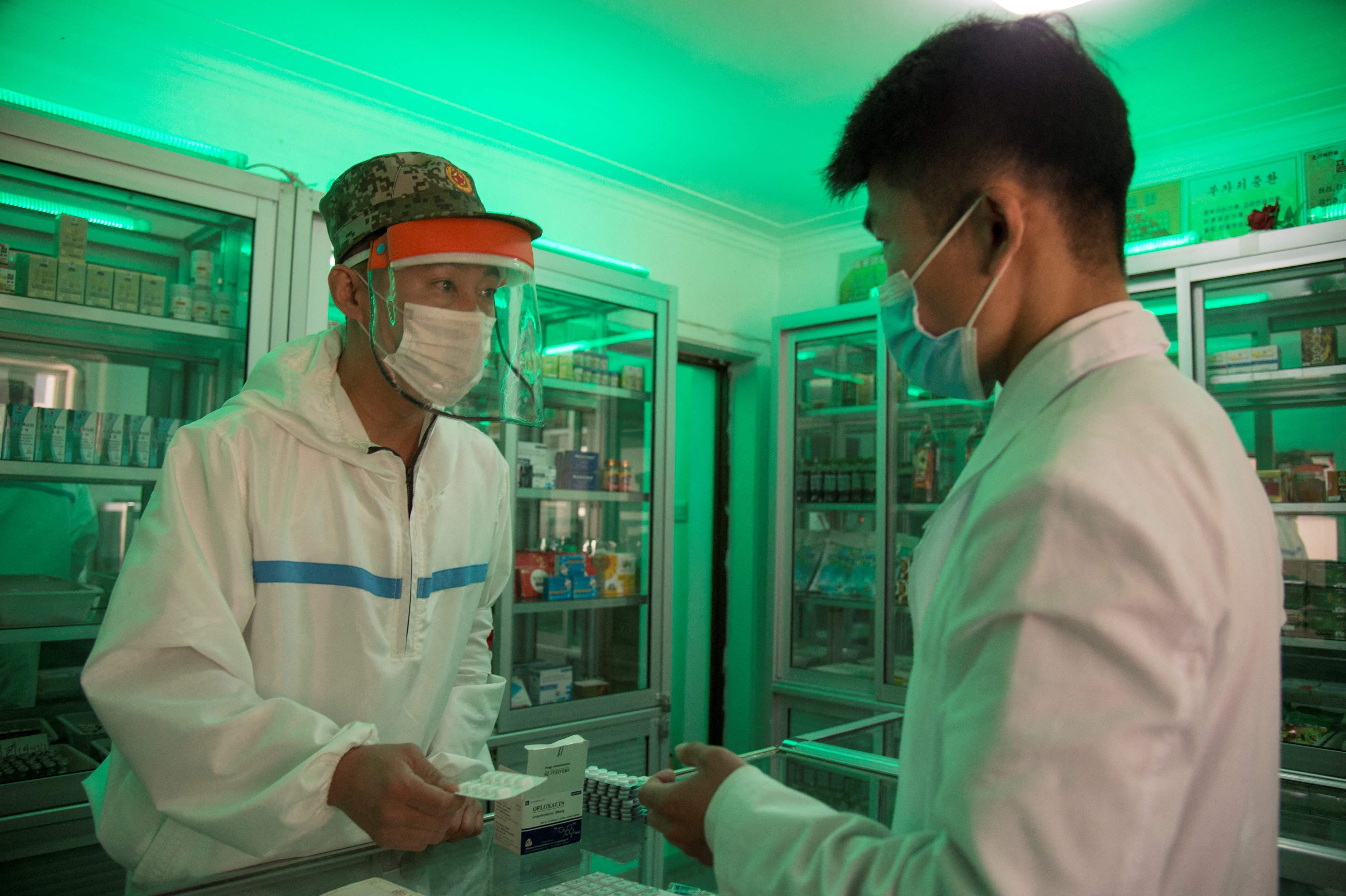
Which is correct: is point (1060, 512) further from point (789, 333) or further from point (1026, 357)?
point (789, 333)

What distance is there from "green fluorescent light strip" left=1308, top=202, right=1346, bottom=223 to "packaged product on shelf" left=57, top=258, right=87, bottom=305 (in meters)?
4.35

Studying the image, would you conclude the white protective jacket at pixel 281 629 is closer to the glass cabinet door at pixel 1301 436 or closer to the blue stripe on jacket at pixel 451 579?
the blue stripe on jacket at pixel 451 579

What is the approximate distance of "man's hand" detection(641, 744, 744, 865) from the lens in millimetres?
923

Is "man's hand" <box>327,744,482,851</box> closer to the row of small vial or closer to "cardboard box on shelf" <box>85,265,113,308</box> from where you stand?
"cardboard box on shelf" <box>85,265,113,308</box>

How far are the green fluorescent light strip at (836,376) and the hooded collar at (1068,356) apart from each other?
3926 millimetres

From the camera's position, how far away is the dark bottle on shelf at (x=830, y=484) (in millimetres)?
4691

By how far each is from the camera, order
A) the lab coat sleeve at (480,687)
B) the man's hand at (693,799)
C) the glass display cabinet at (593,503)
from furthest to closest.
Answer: the glass display cabinet at (593,503) → the lab coat sleeve at (480,687) → the man's hand at (693,799)

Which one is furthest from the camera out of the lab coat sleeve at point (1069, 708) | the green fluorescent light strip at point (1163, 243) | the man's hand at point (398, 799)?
the green fluorescent light strip at point (1163, 243)

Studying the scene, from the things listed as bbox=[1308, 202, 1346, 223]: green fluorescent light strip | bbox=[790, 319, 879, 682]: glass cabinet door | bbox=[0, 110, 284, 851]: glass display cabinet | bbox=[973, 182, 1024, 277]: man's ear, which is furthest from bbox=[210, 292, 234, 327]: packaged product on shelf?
bbox=[1308, 202, 1346, 223]: green fluorescent light strip

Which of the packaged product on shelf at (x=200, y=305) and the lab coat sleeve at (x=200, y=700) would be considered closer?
the lab coat sleeve at (x=200, y=700)

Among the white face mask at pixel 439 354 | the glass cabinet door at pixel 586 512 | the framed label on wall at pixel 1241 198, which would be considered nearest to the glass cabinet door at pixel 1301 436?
the framed label on wall at pixel 1241 198

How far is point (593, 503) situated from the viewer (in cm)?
435

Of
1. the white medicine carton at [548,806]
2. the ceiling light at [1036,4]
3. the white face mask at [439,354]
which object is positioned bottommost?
the white medicine carton at [548,806]

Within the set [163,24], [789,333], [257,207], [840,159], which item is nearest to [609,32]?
[257,207]
